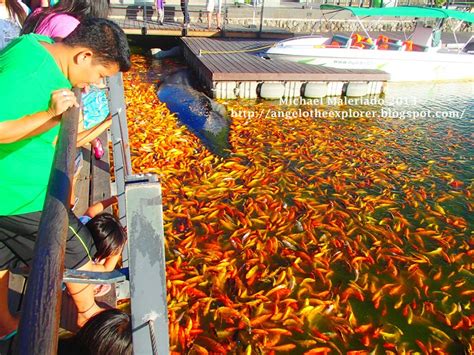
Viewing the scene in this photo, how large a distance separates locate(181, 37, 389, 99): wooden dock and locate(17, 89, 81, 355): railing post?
12576 mm

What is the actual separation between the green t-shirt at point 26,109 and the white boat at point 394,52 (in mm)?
14780

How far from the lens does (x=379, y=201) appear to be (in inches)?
301

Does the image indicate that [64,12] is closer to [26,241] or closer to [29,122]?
[29,122]

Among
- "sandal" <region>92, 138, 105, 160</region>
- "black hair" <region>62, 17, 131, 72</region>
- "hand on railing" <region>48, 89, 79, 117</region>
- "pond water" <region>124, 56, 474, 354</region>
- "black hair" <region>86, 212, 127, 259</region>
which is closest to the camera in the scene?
"hand on railing" <region>48, 89, 79, 117</region>

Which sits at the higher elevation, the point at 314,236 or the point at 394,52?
the point at 394,52

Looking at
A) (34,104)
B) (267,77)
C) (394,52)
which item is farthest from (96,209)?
(394,52)

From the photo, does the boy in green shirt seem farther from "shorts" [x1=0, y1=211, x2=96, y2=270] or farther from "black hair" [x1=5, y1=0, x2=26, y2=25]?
"black hair" [x1=5, y1=0, x2=26, y2=25]

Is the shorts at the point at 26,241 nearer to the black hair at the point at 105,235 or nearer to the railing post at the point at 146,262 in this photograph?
the black hair at the point at 105,235

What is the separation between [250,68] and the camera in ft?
47.2

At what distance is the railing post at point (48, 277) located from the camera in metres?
0.93

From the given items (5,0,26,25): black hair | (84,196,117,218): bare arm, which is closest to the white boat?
(5,0,26,25): black hair

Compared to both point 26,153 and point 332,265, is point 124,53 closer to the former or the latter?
point 26,153

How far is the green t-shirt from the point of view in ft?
6.82

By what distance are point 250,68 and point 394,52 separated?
22.0 ft
